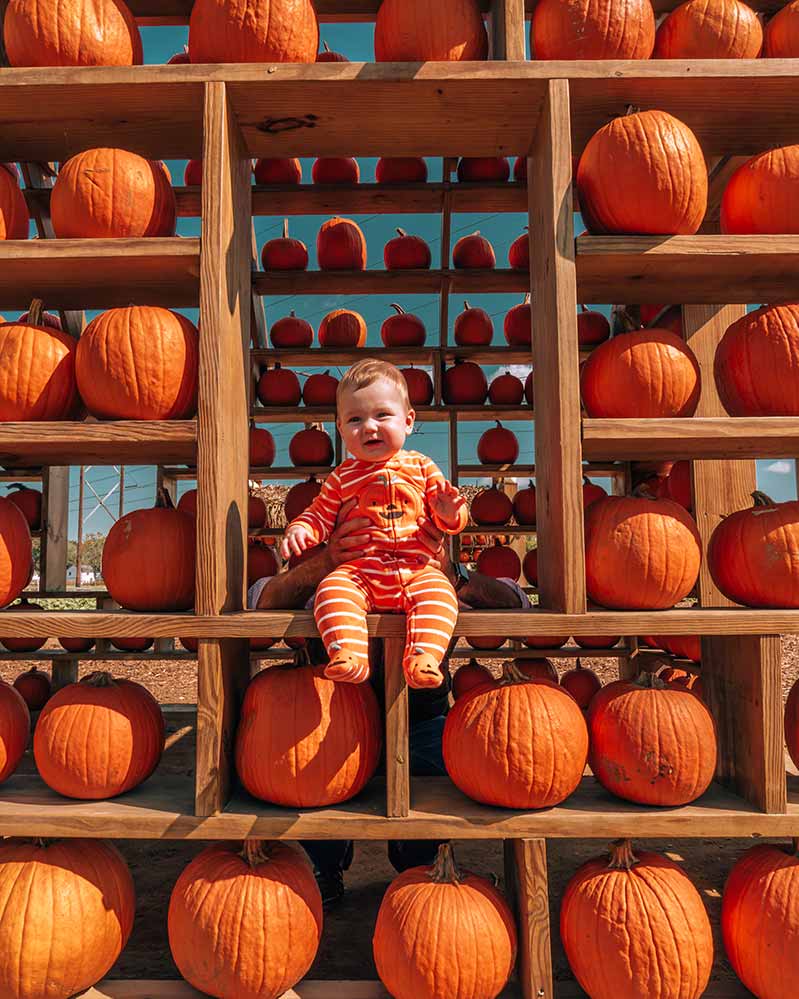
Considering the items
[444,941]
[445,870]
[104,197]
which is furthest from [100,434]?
[444,941]

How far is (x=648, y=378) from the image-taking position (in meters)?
2.31

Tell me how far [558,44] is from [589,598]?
1855 millimetres

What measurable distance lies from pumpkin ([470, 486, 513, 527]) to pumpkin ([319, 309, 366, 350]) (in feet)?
5.81

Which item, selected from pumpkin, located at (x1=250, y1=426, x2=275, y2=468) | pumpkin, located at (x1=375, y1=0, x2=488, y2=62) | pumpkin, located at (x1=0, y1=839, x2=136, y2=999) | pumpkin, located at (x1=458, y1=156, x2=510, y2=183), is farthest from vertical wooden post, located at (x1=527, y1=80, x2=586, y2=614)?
pumpkin, located at (x1=250, y1=426, x2=275, y2=468)

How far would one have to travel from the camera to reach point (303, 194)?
4.79 m

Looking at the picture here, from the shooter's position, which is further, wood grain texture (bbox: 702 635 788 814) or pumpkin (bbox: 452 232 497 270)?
pumpkin (bbox: 452 232 497 270)

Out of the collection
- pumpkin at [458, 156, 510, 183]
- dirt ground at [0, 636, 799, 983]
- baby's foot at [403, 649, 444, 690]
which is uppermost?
pumpkin at [458, 156, 510, 183]

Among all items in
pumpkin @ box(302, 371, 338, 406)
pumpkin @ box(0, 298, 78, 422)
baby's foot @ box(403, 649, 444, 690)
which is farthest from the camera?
pumpkin @ box(302, 371, 338, 406)

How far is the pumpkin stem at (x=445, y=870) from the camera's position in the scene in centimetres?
205

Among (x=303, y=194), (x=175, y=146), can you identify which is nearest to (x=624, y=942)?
(x=175, y=146)

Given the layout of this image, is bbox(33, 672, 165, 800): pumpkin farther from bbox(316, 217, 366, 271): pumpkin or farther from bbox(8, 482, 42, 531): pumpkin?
bbox(316, 217, 366, 271): pumpkin

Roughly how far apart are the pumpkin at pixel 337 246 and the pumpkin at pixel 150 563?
12.4ft

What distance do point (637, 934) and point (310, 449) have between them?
4612mm

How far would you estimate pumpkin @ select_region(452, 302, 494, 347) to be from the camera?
5.96 meters
